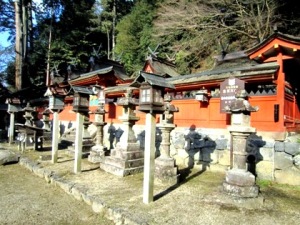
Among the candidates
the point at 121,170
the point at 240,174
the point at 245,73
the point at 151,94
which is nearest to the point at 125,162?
the point at 121,170

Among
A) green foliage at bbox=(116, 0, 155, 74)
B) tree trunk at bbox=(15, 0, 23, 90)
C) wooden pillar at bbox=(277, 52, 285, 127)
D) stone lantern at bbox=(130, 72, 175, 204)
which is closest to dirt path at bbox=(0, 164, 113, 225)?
stone lantern at bbox=(130, 72, 175, 204)

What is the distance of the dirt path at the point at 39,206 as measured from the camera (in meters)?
4.84

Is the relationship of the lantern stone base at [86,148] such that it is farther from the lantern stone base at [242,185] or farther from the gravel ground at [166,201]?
the lantern stone base at [242,185]

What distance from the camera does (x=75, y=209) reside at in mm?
5348

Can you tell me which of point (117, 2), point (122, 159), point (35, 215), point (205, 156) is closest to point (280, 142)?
point (205, 156)

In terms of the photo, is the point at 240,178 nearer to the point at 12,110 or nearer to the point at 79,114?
the point at 79,114

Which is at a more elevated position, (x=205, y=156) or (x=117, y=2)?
(x=117, y=2)

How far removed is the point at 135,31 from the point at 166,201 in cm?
2878

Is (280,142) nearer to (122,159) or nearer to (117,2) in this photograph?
(122,159)

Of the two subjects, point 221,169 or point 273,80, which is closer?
point 273,80

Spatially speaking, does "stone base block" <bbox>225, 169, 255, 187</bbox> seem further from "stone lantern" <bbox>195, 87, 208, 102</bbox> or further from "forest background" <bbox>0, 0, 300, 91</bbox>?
"forest background" <bbox>0, 0, 300, 91</bbox>

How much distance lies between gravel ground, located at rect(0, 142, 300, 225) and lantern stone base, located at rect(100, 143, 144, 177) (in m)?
0.24

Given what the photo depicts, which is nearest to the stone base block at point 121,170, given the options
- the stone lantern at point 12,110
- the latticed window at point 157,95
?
the latticed window at point 157,95

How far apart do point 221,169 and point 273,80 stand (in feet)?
11.5
